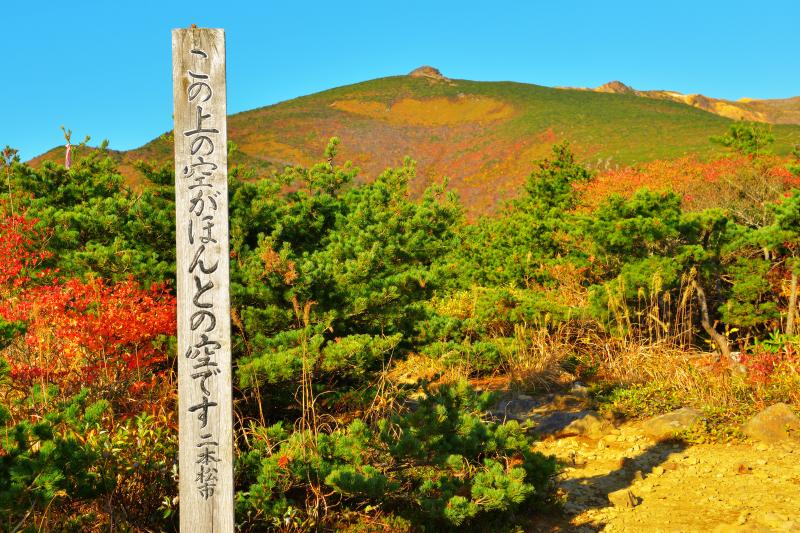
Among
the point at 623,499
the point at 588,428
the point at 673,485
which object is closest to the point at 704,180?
the point at 588,428

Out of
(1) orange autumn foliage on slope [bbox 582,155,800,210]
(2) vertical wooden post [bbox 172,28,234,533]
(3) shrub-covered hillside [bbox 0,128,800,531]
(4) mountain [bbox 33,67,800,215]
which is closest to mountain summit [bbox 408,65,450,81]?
(4) mountain [bbox 33,67,800,215]

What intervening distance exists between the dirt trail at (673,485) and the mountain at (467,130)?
24288 mm

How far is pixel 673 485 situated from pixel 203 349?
11.6 feet

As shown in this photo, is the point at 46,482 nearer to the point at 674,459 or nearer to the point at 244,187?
the point at 244,187

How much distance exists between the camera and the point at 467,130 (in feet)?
Result: 155

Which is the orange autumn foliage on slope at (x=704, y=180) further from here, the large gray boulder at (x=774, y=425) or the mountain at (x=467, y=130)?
the mountain at (x=467, y=130)

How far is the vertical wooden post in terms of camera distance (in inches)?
124

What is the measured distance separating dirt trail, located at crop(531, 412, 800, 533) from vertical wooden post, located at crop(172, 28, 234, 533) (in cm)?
217

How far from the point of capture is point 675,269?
23.8 feet

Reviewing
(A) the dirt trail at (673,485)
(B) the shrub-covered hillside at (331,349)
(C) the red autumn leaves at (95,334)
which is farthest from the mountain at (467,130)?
(C) the red autumn leaves at (95,334)

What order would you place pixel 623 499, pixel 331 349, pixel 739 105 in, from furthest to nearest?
pixel 739 105 < pixel 623 499 < pixel 331 349

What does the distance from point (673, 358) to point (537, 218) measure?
4074mm

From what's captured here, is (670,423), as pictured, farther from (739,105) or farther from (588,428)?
(739,105)

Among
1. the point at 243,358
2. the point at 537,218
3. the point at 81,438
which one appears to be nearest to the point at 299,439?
the point at 243,358
